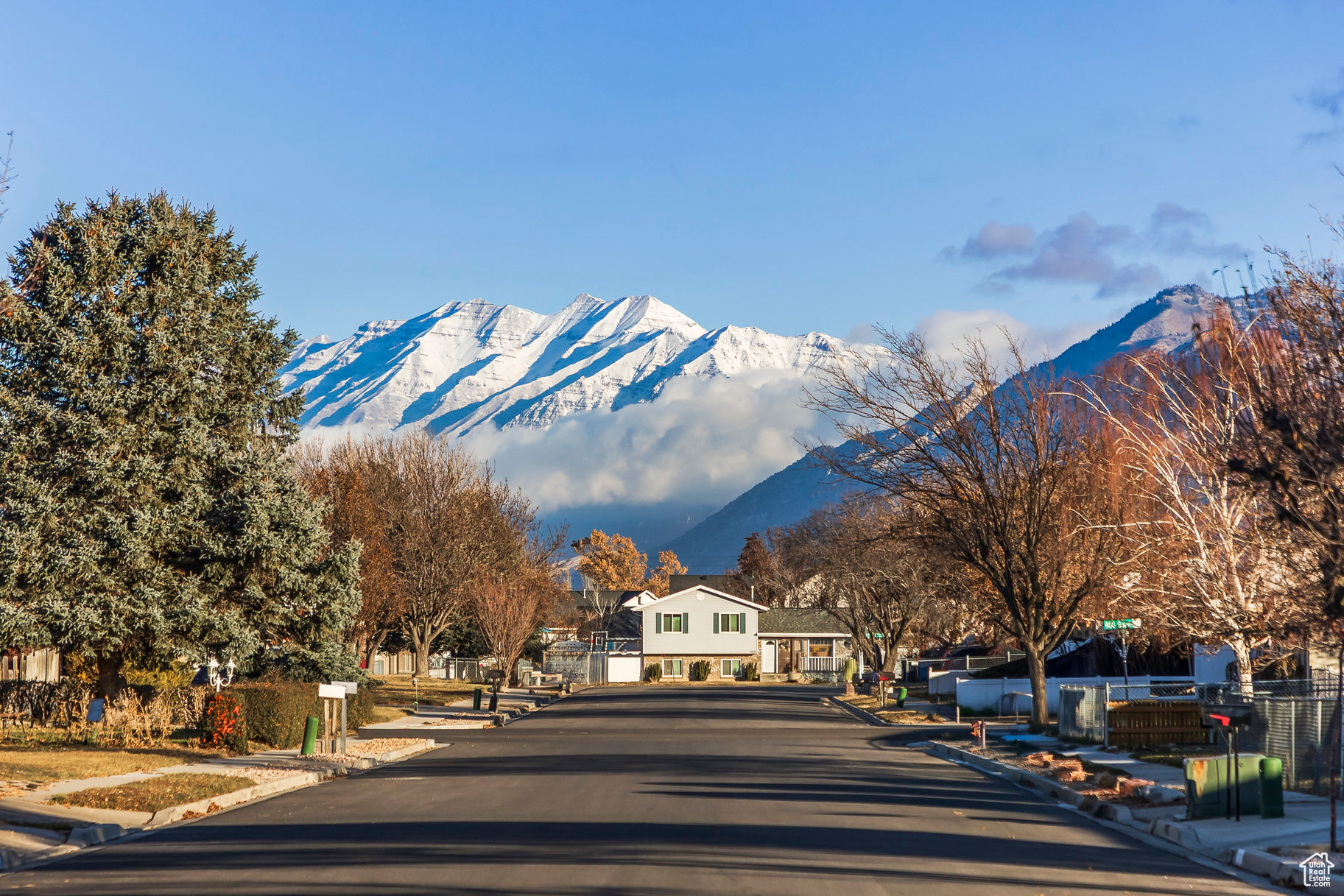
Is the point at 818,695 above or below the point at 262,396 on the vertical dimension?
below

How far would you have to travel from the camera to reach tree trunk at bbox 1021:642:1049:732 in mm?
34000

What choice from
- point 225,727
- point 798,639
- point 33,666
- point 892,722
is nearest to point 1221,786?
point 225,727

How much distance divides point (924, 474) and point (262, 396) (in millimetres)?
19004

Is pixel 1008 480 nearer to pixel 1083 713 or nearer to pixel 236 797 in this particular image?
pixel 1083 713

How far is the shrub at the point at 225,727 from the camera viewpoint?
2670 centimetres

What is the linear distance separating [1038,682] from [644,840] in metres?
23.0

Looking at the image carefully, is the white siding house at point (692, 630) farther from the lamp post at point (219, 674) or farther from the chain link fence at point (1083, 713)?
the chain link fence at point (1083, 713)

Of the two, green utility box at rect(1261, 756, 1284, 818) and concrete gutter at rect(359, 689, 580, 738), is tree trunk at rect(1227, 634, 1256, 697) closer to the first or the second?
green utility box at rect(1261, 756, 1284, 818)

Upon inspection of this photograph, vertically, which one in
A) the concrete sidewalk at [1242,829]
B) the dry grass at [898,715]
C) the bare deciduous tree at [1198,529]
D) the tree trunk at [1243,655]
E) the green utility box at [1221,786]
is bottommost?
the dry grass at [898,715]

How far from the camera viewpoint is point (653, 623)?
305ft

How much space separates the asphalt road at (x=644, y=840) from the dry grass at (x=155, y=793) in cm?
92

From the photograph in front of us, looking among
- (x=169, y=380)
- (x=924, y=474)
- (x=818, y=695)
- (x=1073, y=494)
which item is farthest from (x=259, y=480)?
(x=818, y=695)

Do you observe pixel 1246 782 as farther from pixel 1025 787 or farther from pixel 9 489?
pixel 9 489

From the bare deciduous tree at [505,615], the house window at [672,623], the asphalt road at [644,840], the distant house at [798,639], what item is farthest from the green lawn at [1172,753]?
the distant house at [798,639]
